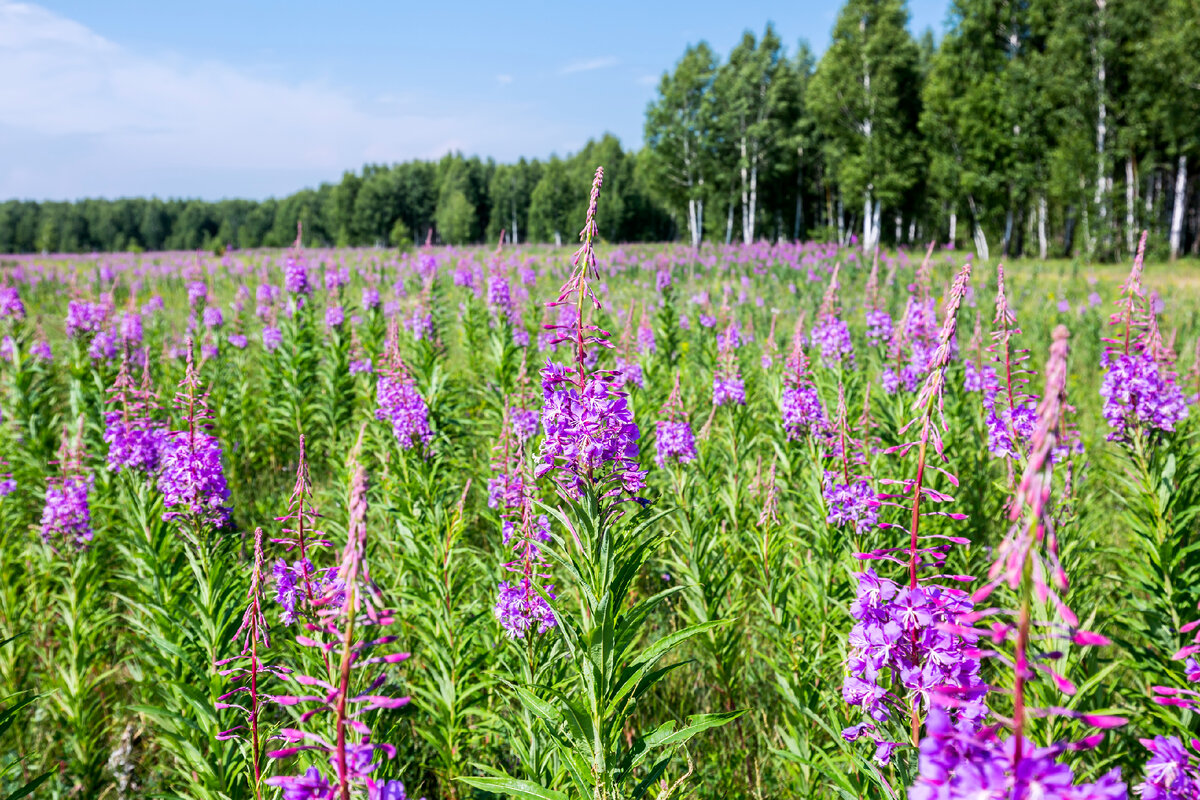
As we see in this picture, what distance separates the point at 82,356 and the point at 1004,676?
27.7ft

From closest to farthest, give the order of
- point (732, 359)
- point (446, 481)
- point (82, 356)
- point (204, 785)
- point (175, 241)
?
1. point (204, 785)
2. point (446, 481)
3. point (732, 359)
4. point (82, 356)
5. point (175, 241)

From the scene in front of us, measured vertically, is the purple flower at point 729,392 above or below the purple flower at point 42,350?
below

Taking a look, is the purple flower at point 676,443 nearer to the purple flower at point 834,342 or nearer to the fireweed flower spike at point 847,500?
the fireweed flower spike at point 847,500

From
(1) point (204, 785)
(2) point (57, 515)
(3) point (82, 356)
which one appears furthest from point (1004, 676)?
(3) point (82, 356)

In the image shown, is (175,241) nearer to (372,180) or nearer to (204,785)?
(372,180)

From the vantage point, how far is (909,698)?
1.50 meters

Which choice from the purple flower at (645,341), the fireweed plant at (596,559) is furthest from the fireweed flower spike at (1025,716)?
the purple flower at (645,341)

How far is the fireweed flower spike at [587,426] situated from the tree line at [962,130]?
3073cm

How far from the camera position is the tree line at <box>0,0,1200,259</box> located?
26.9 m

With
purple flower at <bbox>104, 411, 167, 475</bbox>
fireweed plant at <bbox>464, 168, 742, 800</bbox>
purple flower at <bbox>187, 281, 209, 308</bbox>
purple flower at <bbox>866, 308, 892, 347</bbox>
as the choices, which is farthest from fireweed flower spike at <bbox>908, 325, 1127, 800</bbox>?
purple flower at <bbox>187, 281, 209, 308</bbox>

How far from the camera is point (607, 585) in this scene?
6.25 feet

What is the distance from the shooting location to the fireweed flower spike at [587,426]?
1.88m

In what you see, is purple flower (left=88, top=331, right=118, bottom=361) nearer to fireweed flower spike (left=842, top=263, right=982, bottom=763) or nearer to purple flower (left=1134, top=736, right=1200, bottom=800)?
fireweed flower spike (left=842, top=263, right=982, bottom=763)

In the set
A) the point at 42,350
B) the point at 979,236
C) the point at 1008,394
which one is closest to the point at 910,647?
the point at 1008,394
